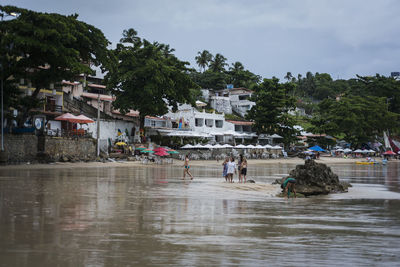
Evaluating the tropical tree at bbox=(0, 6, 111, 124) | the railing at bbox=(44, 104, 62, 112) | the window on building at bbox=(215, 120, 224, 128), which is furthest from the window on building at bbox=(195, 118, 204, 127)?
the tropical tree at bbox=(0, 6, 111, 124)

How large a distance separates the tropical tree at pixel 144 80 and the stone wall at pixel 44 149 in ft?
36.2

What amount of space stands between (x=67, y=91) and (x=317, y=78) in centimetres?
10607

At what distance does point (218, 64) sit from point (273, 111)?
4092cm

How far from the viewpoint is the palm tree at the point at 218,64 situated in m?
111

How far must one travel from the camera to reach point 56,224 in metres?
10.1

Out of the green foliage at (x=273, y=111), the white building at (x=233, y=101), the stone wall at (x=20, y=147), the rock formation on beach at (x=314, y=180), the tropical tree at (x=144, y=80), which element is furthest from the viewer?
the white building at (x=233, y=101)

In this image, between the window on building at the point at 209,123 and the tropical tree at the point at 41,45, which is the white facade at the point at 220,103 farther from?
the tropical tree at the point at 41,45

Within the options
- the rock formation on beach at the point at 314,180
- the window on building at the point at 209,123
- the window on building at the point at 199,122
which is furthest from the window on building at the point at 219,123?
the rock formation on beach at the point at 314,180

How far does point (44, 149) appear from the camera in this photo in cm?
4122

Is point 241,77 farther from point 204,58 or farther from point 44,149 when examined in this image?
point 44,149

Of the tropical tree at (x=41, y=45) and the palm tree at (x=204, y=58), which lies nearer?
the tropical tree at (x=41, y=45)

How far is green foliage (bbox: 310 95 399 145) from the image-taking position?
267 ft

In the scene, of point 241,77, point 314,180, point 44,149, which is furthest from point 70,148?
point 241,77

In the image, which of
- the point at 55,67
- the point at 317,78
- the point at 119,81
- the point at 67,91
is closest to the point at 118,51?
the point at 119,81
